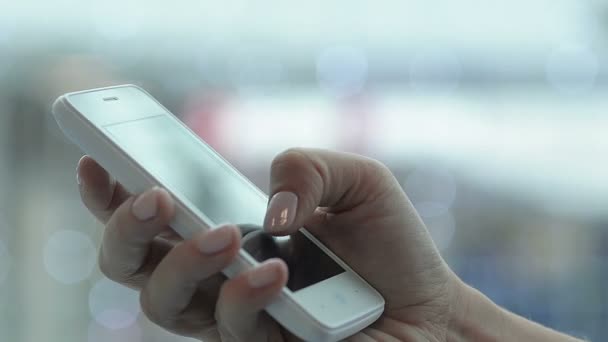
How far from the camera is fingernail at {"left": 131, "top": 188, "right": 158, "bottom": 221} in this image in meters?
0.50

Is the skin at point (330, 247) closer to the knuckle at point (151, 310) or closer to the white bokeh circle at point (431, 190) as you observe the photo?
the knuckle at point (151, 310)

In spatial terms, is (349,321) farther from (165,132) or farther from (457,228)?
(457,228)

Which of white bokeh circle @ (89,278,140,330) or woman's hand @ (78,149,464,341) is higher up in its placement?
woman's hand @ (78,149,464,341)

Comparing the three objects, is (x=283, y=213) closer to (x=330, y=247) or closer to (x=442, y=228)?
(x=330, y=247)

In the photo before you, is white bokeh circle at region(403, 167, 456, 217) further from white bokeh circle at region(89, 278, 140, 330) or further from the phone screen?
the phone screen

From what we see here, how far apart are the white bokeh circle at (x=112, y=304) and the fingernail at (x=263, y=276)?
739 millimetres

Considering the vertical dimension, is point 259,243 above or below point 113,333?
above

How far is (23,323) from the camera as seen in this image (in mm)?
1152

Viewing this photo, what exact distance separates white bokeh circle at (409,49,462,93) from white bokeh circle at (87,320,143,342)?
2.08 feet

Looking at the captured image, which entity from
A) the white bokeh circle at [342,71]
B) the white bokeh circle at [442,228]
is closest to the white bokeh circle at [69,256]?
the white bokeh circle at [342,71]

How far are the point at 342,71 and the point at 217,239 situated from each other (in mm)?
835

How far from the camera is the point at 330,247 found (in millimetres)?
652

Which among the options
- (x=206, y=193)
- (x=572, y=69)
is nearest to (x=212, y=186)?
(x=206, y=193)

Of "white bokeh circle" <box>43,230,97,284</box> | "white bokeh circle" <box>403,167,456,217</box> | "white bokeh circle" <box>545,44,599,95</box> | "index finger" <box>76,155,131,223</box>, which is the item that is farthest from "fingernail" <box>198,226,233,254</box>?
"white bokeh circle" <box>545,44,599,95</box>
